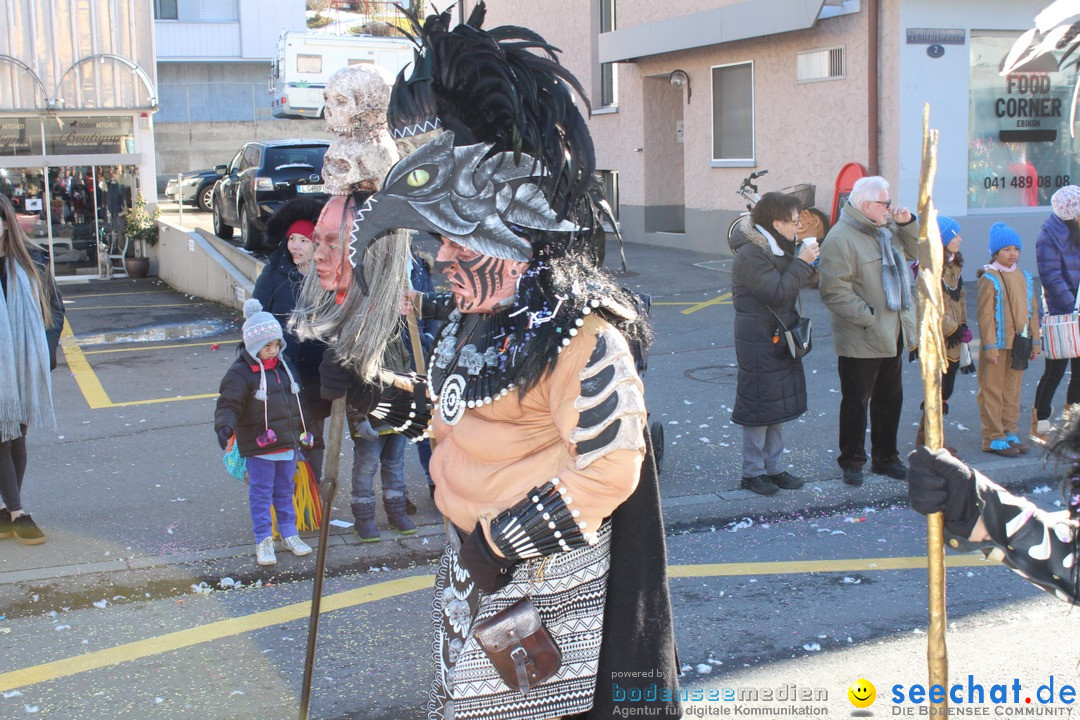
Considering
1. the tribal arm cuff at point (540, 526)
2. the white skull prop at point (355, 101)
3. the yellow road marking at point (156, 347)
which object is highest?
the white skull prop at point (355, 101)

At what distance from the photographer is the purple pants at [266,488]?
5.76 m

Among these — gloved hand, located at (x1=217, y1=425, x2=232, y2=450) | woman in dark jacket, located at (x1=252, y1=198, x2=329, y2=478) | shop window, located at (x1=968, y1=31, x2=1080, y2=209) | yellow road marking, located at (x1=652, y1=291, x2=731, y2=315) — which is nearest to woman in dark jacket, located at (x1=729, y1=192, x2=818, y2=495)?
woman in dark jacket, located at (x1=252, y1=198, x2=329, y2=478)

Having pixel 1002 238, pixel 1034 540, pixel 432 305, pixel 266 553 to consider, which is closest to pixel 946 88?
pixel 1002 238

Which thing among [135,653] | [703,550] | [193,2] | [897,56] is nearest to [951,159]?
[897,56]

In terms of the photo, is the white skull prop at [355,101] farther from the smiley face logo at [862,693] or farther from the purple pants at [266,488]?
the smiley face logo at [862,693]

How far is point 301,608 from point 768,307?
3.31 metres

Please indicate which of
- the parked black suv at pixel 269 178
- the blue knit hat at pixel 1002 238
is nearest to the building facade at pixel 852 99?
the parked black suv at pixel 269 178

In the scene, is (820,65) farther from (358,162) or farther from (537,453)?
(537,453)

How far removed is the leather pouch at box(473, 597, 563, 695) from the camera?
9.04 feet

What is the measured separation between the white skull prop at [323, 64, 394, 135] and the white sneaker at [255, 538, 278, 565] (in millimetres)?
2413

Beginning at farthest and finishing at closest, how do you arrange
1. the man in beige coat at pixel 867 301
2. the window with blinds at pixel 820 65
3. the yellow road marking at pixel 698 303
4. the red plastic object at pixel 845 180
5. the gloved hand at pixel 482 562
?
the window with blinds at pixel 820 65, the red plastic object at pixel 845 180, the yellow road marking at pixel 698 303, the man in beige coat at pixel 867 301, the gloved hand at pixel 482 562

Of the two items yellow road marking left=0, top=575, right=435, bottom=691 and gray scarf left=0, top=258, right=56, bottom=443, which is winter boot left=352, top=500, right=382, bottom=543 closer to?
yellow road marking left=0, top=575, right=435, bottom=691

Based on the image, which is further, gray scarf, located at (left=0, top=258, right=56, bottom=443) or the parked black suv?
the parked black suv

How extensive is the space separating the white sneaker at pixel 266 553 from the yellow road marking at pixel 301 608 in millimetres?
459
